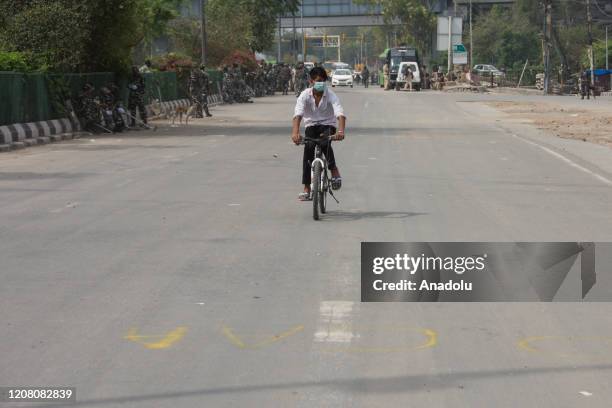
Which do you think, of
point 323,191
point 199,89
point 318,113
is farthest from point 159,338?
point 199,89

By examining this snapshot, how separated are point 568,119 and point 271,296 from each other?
29.7 metres

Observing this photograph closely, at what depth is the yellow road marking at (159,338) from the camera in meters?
7.11

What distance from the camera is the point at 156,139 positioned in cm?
2795

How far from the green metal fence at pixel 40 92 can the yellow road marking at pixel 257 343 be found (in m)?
19.7

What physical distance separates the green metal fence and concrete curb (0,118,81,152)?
0.92 ft

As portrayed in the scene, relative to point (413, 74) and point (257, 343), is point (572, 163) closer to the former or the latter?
point (257, 343)

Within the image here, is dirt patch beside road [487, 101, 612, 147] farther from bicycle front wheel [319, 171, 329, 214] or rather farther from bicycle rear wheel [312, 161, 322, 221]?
bicycle rear wheel [312, 161, 322, 221]

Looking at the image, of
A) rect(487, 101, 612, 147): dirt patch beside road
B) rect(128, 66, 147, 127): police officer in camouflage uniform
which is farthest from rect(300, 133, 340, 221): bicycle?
rect(128, 66, 147, 127): police officer in camouflage uniform

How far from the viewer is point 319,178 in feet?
41.7

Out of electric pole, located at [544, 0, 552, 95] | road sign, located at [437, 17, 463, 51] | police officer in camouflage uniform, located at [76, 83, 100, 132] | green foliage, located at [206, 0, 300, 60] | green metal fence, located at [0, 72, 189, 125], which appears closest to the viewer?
green metal fence, located at [0, 72, 189, 125]

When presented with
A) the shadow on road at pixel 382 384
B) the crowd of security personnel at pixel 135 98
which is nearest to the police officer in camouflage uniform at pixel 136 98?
the crowd of security personnel at pixel 135 98

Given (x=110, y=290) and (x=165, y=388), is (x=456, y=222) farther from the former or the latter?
(x=165, y=388)

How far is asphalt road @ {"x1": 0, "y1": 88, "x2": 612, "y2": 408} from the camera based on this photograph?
6258 mm

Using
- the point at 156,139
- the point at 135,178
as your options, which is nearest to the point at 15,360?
the point at 135,178
